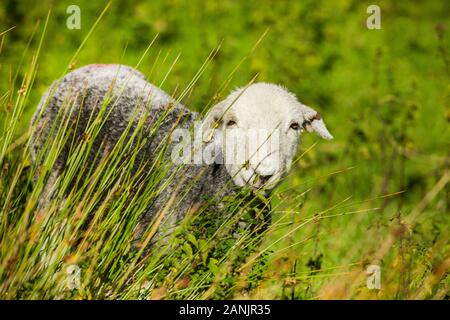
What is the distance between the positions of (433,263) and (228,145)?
1.32 meters

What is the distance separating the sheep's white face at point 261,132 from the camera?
12.8 feet

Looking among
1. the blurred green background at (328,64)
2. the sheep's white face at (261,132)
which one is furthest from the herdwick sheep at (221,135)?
the blurred green background at (328,64)

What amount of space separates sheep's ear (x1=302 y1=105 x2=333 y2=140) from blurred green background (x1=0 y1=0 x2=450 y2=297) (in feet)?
3.21

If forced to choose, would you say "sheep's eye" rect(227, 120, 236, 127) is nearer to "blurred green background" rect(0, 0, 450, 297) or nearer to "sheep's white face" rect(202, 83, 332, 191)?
"sheep's white face" rect(202, 83, 332, 191)

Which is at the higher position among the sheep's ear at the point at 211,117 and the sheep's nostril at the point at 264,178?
the sheep's ear at the point at 211,117

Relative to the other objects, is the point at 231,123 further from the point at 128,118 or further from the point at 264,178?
the point at 128,118

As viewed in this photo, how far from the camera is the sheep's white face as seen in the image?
12.8 feet

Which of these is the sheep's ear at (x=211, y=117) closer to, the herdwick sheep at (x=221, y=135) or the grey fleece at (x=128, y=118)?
the herdwick sheep at (x=221, y=135)

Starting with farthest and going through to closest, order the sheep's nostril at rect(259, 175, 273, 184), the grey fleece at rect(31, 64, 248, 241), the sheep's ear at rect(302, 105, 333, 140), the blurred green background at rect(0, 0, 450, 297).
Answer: the blurred green background at rect(0, 0, 450, 297) → the sheep's ear at rect(302, 105, 333, 140) → the grey fleece at rect(31, 64, 248, 241) → the sheep's nostril at rect(259, 175, 273, 184)

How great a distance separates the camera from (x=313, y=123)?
15.0 ft

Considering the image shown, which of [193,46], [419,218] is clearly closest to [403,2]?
[193,46]

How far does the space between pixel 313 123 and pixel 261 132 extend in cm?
62

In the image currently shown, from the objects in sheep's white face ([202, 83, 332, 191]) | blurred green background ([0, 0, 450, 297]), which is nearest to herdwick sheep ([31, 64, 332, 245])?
sheep's white face ([202, 83, 332, 191])
